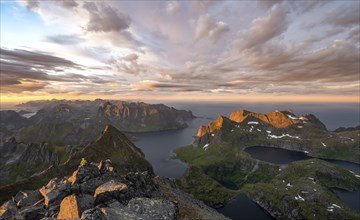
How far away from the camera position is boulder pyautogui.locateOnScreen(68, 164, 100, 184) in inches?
2121

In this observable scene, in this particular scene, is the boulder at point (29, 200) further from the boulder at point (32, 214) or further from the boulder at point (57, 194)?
the boulder at point (32, 214)

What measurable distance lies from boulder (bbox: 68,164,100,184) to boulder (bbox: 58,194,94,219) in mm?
16169

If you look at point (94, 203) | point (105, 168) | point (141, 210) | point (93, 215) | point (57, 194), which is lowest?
point (105, 168)

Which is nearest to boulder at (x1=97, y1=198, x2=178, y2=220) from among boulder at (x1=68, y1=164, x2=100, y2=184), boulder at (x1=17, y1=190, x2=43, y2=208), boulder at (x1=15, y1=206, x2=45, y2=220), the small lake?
boulder at (x1=15, y1=206, x2=45, y2=220)

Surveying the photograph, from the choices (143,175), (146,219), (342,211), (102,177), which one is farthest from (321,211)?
(146,219)

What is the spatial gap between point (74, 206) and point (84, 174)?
2164 cm

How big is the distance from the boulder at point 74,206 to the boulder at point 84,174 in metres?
16.2

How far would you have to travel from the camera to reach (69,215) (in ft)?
114

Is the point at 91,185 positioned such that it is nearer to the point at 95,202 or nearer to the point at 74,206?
the point at 95,202

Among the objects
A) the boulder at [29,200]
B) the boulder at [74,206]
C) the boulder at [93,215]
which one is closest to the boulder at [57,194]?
the boulder at [74,206]

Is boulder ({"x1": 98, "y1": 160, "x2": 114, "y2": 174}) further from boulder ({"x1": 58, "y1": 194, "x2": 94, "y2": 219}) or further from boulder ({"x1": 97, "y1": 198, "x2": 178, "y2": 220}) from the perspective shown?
boulder ({"x1": 97, "y1": 198, "x2": 178, "y2": 220})

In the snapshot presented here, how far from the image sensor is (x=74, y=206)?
3553 cm

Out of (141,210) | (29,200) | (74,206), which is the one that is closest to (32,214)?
(74,206)

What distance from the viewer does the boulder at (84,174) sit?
177 feet
